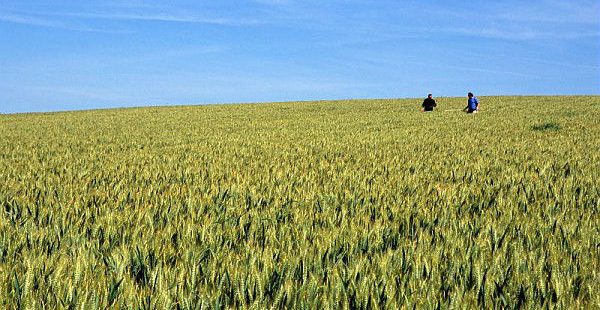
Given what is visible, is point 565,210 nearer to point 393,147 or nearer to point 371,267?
point 371,267

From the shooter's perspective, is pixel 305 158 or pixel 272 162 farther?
pixel 305 158

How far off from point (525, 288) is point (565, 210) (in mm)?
2252

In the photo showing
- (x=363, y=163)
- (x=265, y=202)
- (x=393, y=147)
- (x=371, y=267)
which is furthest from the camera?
(x=393, y=147)

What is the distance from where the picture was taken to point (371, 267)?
2.94m

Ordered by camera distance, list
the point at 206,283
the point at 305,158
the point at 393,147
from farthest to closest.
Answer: the point at 393,147 → the point at 305,158 → the point at 206,283

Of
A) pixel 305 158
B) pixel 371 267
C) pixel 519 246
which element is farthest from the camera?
pixel 305 158

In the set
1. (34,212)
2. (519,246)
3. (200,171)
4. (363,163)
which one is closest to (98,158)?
(200,171)

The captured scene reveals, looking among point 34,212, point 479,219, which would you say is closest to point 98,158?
point 34,212

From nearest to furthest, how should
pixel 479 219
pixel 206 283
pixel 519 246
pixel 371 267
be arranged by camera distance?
pixel 206 283 → pixel 371 267 → pixel 519 246 → pixel 479 219

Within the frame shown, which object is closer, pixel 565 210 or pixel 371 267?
pixel 371 267

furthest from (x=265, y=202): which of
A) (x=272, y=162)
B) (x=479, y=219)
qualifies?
(x=272, y=162)

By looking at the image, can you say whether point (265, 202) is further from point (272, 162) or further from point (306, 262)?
point (272, 162)

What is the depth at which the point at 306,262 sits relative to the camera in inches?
119

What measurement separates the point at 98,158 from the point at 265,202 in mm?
6020
